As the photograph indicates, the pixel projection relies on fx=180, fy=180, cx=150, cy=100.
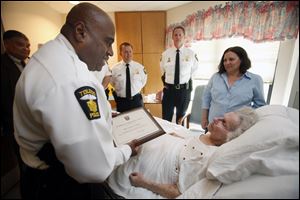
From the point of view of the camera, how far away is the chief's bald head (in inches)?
19.4

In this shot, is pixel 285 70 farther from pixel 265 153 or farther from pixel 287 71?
pixel 265 153

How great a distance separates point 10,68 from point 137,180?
0.55 m

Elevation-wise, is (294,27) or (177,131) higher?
(294,27)

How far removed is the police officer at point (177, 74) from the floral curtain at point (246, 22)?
3 centimetres

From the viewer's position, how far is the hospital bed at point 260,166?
0.43 meters

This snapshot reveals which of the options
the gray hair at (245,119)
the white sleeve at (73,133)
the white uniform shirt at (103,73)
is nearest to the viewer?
the white sleeve at (73,133)

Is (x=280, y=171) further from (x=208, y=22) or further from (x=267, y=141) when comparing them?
(x=208, y=22)

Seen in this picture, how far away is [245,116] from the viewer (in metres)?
0.75

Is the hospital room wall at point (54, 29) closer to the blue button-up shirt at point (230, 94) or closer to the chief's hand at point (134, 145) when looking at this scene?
the blue button-up shirt at point (230, 94)

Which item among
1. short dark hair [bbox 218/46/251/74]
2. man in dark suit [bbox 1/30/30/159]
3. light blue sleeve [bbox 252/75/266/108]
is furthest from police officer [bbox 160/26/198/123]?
man in dark suit [bbox 1/30/30/159]

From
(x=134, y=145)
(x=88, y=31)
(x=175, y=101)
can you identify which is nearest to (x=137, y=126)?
(x=134, y=145)

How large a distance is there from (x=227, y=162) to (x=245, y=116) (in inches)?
11.1

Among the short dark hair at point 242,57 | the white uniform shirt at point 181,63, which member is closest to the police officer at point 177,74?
the white uniform shirt at point 181,63

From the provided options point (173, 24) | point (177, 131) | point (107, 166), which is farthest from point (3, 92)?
point (177, 131)
